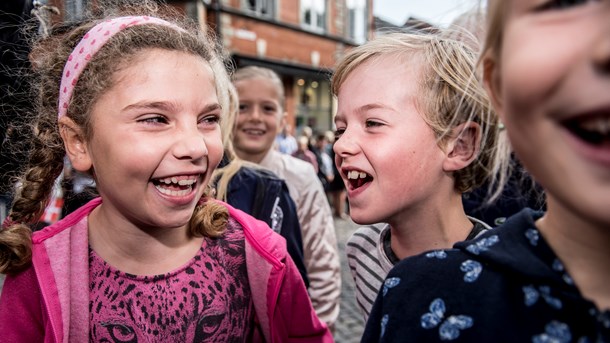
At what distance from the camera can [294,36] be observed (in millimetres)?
15914

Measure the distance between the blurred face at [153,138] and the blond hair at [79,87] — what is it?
0.06 m

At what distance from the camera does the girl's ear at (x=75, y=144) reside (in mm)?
1484

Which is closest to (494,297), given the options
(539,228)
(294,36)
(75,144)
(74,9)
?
(539,228)

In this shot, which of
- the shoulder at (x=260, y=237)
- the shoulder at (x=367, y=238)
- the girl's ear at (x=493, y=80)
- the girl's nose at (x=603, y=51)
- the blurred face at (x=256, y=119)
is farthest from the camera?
the blurred face at (x=256, y=119)

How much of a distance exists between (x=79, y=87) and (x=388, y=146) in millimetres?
1064

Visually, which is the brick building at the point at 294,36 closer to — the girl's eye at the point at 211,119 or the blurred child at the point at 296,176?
the blurred child at the point at 296,176

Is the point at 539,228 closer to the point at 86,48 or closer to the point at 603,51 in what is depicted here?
the point at 603,51

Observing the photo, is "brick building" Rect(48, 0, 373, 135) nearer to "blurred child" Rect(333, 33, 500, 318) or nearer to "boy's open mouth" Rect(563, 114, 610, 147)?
"blurred child" Rect(333, 33, 500, 318)

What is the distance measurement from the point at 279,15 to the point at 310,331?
1483 cm

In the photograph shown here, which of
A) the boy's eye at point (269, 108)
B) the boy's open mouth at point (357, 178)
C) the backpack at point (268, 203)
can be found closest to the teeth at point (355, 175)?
the boy's open mouth at point (357, 178)

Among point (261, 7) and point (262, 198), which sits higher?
point (261, 7)

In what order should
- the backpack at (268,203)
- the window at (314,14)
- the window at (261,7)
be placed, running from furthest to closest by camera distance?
the window at (314,14) < the window at (261,7) < the backpack at (268,203)

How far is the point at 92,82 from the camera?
1.44 m

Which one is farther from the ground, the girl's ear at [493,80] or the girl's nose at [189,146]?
the girl's ear at [493,80]
